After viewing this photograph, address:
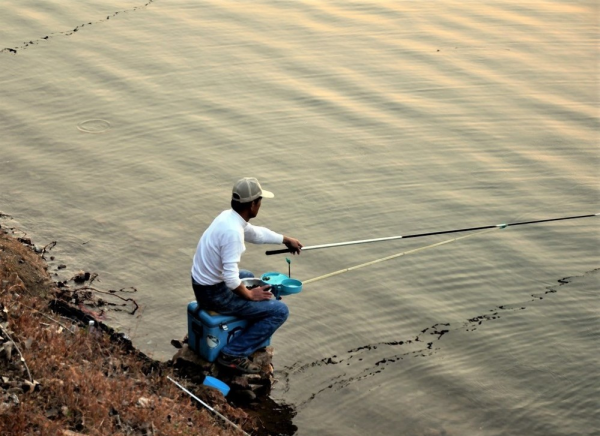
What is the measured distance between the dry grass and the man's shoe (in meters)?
0.46

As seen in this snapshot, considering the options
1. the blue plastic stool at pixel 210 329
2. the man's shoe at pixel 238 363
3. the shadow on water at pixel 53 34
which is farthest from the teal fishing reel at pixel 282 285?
the shadow on water at pixel 53 34

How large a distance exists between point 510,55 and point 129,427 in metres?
11.4

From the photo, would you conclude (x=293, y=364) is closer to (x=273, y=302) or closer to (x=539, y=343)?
(x=273, y=302)

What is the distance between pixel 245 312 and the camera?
8406 millimetres

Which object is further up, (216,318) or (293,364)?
(216,318)

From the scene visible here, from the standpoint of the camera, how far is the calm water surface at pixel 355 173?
9258 mm

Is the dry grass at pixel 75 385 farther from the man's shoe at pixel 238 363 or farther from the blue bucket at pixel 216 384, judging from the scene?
the man's shoe at pixel 238 363

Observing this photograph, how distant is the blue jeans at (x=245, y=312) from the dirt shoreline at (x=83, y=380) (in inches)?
15.8

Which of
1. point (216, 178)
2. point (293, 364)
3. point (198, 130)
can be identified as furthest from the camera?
point (198, 130)

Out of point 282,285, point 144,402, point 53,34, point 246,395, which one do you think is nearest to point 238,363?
point 246,395

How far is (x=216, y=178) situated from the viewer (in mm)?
12633

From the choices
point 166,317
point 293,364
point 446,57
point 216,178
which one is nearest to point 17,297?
point 166,317

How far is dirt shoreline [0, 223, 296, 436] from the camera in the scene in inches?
270

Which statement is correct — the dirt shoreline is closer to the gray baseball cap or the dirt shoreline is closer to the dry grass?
the dry grass
